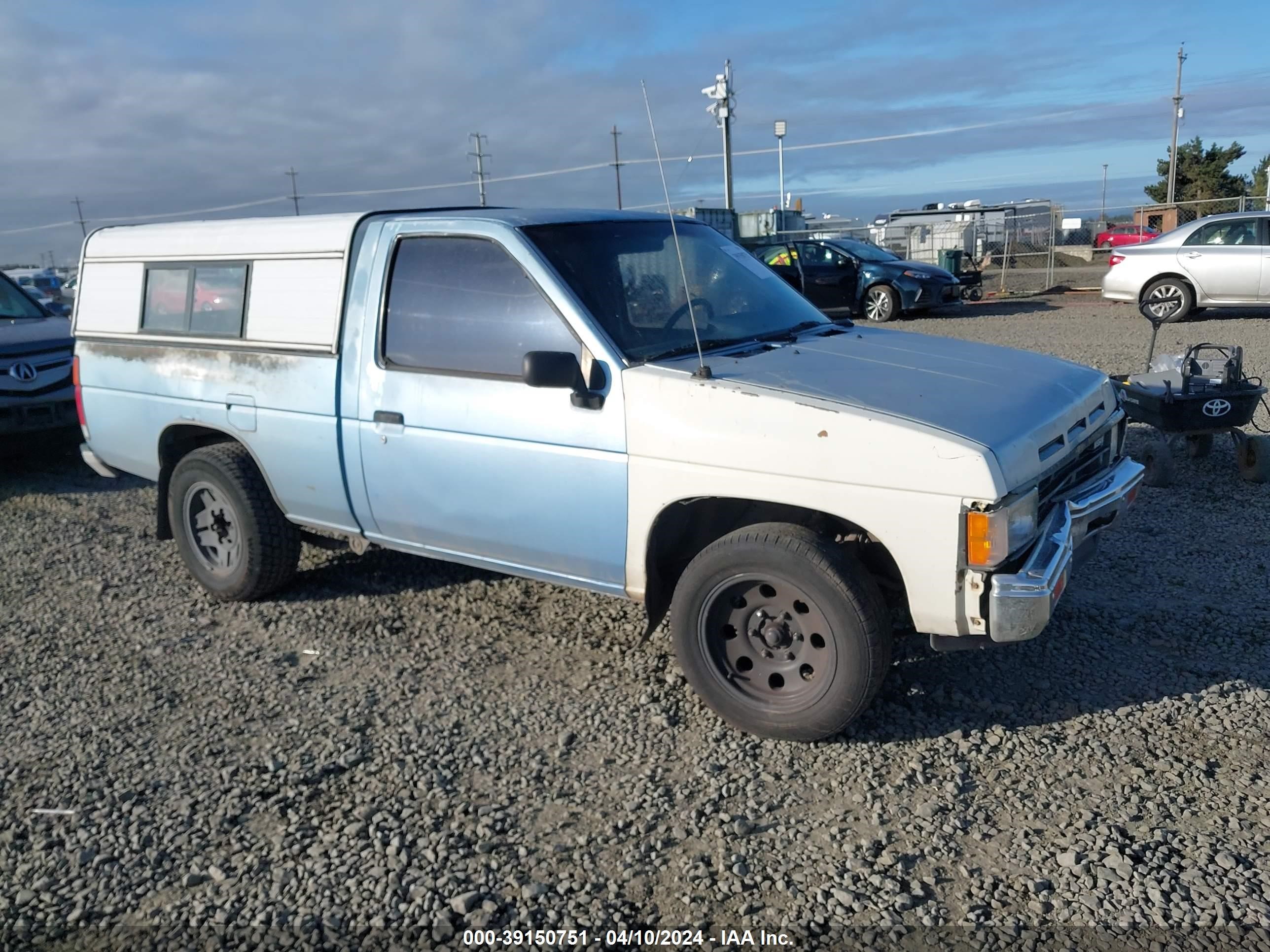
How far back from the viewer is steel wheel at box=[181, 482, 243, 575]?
Result: 543cm

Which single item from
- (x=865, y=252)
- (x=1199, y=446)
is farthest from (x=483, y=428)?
(x=865, y=252)

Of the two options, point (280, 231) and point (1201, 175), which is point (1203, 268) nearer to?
point (280, 231)

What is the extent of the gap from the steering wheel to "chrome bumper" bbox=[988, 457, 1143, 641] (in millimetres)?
1659

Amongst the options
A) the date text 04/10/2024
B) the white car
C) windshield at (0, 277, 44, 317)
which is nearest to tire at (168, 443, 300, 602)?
the date text 04/10/2024

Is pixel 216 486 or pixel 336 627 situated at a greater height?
pixel 216 486

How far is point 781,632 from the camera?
148 inches

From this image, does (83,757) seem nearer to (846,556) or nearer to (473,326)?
(473,326)

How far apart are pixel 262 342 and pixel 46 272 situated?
3654 centimetres

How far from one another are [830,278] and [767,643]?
52.5ft

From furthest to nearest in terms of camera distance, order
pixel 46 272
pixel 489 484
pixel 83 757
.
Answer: pixel 46 272
pixel 489 484
pixel 83 757

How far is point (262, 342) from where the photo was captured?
5.05m

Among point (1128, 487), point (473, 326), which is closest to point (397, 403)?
point (473, 326)

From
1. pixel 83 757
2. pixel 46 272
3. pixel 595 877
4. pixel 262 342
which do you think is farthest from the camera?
pixel 46 272

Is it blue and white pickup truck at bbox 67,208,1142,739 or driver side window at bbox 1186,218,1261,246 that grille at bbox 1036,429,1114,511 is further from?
driver side window at bbox 1186,218,1261,246
